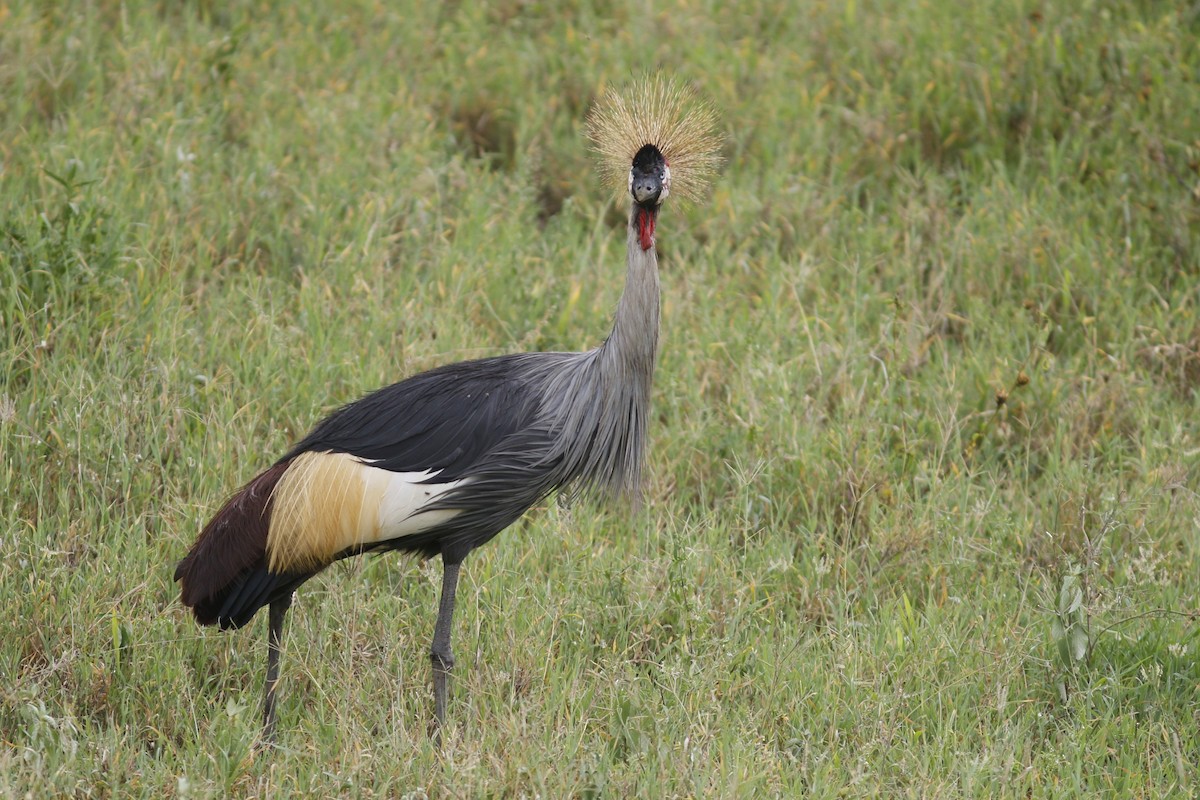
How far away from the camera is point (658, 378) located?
477 centimetres

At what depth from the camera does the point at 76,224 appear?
177 inches

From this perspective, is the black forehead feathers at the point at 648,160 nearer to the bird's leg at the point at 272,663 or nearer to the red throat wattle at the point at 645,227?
the red throat wattle at the point at 645,227

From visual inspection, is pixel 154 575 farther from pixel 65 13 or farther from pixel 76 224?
pixel 65 13

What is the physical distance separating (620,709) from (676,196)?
1.40 meters

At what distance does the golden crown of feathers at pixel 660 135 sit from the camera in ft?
11.7

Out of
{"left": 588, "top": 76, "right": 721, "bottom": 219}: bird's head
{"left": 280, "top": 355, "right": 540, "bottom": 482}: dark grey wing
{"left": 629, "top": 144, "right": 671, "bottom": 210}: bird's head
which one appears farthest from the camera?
{"left": 588, "top": 76, "right": 721, "bottom": 219}: bird's head

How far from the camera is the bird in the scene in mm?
3371

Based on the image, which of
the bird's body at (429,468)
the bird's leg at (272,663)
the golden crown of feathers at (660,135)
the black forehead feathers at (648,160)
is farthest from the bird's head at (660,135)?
the bird's leg at (272,663)

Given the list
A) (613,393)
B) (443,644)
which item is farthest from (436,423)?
(443,644)

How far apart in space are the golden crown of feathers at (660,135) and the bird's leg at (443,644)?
3.78ft

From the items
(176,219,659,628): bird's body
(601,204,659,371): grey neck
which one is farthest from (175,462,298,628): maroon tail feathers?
(601,204,659,371): grey neck

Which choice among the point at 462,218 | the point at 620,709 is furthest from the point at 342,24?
the point at 620,709

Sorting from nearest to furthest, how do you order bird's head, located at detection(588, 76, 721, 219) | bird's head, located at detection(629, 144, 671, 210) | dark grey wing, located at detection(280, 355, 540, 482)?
1. bird's head, located at detection(629, 144, 671, 210)
2. dark grey wing, located at detection(280, 355, 540, 482)
3. bird's head, located at detection(588, 76, 721, 219)

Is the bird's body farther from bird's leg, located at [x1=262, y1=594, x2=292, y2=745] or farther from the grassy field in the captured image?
the grassy field
